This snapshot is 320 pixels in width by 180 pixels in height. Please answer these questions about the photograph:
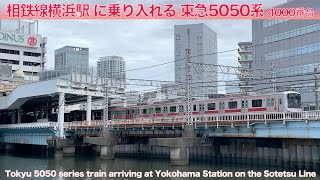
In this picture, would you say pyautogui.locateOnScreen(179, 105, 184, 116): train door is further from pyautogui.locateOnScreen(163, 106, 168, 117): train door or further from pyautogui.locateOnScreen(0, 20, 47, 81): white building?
pyautogui.locateOnScreen(0, 20, 47, 81): white building

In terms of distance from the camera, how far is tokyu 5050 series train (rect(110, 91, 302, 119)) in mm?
40188

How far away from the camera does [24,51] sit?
351ft

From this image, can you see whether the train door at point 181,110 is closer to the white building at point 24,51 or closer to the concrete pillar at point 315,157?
the concrete pillar at point 315,157

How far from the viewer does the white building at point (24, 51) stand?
10281 cm

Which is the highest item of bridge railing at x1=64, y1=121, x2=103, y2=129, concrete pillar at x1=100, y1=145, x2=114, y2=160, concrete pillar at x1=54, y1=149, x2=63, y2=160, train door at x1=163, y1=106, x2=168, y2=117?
train door at x1=163, y1=106, x2=168, y2=117

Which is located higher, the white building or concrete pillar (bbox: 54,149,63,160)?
the white building

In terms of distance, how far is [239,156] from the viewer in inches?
1734

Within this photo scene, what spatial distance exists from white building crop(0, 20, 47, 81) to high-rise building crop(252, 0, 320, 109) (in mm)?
52950

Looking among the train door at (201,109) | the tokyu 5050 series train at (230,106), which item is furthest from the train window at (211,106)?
the train door at (201,109)

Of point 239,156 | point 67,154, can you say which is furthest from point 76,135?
point 239,156

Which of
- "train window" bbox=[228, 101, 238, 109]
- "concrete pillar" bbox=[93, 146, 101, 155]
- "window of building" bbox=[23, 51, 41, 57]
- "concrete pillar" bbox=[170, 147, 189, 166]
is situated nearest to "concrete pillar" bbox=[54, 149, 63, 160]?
"concrete pillar" bbox=[93, 146, 101, 155]

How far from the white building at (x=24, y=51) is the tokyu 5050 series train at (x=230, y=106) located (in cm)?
5121

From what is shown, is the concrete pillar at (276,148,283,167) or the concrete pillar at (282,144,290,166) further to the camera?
the concrete pillar at (276,148,283,167)

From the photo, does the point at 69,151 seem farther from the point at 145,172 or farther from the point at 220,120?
the point at 220,120
